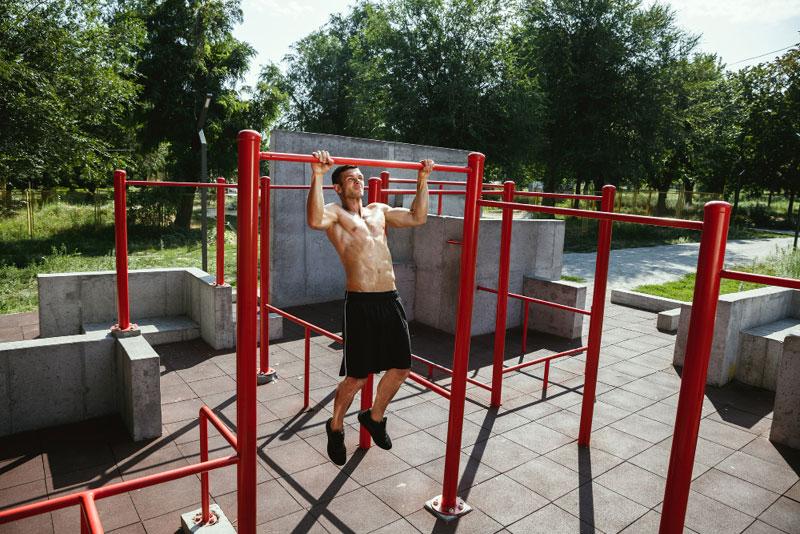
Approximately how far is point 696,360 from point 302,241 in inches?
302

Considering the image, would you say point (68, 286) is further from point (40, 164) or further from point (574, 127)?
point (574, 127)

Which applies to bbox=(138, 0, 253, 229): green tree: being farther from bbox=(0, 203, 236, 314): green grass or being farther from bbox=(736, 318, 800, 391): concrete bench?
bbox=(736, 318, 800, 391): concrete bench

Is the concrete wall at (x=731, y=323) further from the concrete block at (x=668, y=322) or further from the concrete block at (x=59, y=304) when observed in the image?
the concrete block at (x=59, y=304)

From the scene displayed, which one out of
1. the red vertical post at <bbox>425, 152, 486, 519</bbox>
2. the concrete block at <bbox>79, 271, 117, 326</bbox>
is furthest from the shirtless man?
the concrete block at <bbox>79, 271, 117, 326</bbox>

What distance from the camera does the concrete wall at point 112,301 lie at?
6648mm

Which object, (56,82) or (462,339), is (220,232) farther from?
(56,82)

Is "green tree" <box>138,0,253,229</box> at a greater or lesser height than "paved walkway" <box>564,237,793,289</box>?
greater

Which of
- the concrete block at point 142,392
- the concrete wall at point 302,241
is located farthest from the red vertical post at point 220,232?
the concrete wall at point 302,241

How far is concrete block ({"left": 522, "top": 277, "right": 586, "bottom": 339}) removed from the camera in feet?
25.7

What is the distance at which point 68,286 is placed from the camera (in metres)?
6.67

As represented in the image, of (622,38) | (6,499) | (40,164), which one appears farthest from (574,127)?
(6,499)

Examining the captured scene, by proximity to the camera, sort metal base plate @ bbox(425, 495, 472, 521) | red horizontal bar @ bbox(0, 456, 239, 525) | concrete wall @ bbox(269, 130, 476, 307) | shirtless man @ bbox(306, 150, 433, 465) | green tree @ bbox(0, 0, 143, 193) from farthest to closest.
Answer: green tree @ bbox(0, 0, 143, 193)
concrete wall @ bbox(269, 130, 476, 307)
metal base plate @ bbox(425, 495, 472, 521)
shirtless man @ bbox(306, 150, 433, 465)
red horizontal bar @ bbox(0, 456, 239, 525)

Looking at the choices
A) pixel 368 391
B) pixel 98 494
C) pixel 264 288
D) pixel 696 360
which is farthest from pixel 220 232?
pixel 696 360

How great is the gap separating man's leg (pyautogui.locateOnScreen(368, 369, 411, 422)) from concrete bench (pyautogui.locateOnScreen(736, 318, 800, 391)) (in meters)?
5.05
